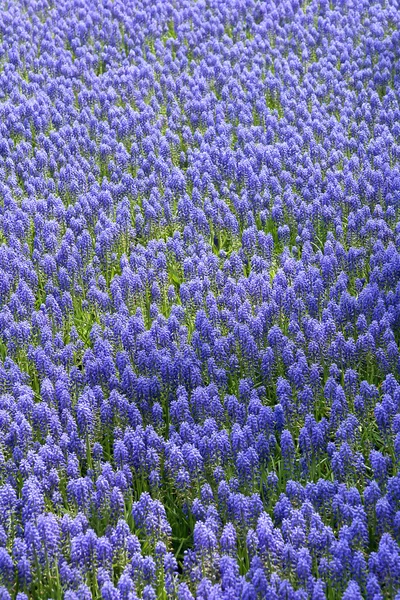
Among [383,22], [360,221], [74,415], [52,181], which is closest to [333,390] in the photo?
[74,415]

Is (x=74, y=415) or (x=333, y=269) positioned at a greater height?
(x=333, y=269)

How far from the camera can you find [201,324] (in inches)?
261

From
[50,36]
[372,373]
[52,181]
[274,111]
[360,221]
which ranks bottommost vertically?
[372,373]

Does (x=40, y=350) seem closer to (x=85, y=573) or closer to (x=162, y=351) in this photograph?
(x=162, y=351)

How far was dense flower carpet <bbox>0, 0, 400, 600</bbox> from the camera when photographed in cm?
481

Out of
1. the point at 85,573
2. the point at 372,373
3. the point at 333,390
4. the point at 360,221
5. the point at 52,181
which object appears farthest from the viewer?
the point at 52,181

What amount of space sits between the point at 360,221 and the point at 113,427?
3.06m

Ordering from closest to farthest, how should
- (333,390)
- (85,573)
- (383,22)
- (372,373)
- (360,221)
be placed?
1. (85,573)
2. (333,390)
3. (372,373)
4. (360,221)
5. (383,22)

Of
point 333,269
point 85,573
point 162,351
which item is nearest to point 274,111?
point 333,269

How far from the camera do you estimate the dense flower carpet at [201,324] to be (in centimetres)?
481

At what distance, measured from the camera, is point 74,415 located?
6.10 m

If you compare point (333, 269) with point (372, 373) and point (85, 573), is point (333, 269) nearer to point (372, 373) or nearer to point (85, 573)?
point (372, 373)

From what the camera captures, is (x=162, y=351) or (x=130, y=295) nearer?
(x=162, y=351)

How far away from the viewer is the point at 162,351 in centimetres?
644
